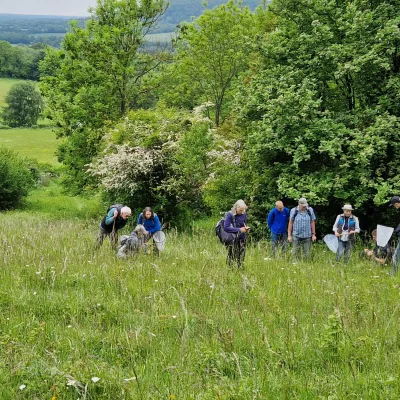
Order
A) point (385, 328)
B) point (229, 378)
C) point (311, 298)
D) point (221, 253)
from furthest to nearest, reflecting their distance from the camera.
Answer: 1. point (221, 253)
2. point (311, 298)
3. point (385, 328)
4. point (229, 378)

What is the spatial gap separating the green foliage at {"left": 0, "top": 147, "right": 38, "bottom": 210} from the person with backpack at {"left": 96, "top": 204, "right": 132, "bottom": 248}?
77.4 feet

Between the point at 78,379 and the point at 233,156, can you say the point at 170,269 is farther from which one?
the point at 233,156

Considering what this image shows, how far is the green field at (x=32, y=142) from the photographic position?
56956 millimetres

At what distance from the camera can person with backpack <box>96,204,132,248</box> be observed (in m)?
9.17

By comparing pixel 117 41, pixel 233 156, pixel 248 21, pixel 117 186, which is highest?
pixel 248 21

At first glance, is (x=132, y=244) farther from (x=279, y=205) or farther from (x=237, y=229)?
(x=279, y=205)

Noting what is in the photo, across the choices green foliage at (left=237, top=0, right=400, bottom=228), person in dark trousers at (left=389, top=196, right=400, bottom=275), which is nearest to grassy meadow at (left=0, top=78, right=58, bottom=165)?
green foliage at (left=237, top=0, right=400, bottom=228)

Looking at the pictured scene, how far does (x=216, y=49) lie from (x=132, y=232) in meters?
25.1

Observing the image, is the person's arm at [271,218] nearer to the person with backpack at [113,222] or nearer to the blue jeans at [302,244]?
the blue jeans at [302,244]

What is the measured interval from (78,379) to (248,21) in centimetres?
3097

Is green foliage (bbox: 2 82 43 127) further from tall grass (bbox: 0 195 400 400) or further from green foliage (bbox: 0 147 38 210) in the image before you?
tall grass (bbox: 0 195 400 400)

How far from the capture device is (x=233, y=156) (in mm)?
18438

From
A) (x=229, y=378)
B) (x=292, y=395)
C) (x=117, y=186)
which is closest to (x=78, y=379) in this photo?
(x=229, y=378)

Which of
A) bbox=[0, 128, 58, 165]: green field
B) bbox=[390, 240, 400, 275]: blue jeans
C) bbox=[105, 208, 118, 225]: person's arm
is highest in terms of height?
bbox=[105, 208, 118, 225]: person's arm
